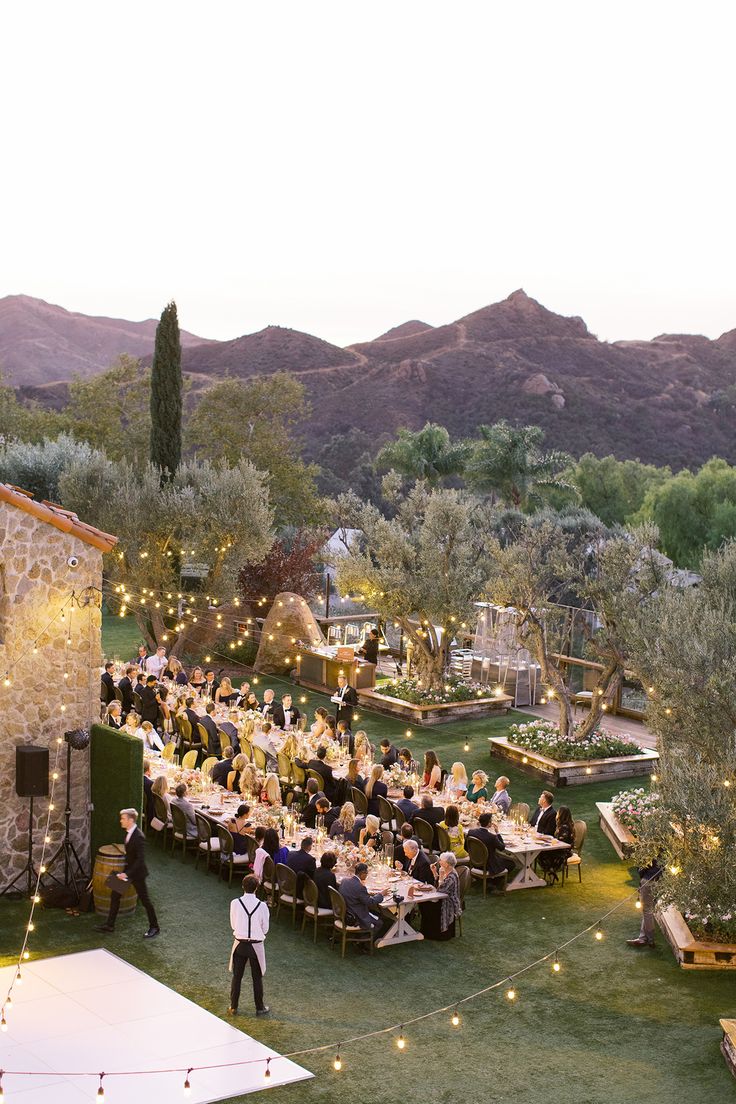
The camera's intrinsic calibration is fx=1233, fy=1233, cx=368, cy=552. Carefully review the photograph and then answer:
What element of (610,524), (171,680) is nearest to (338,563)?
(171,680)

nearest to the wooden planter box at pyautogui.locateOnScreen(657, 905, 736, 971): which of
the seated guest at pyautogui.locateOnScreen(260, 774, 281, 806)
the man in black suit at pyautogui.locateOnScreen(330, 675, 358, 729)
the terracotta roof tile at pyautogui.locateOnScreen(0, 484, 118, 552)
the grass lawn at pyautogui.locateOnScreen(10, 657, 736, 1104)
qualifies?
the grass lawn at pyautogui.locateOnScreen(10, 657, 736, 1104)

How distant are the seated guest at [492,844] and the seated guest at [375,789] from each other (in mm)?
2040

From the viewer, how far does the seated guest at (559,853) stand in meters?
17.6

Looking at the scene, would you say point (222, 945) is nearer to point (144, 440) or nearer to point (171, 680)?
point (171, 680)

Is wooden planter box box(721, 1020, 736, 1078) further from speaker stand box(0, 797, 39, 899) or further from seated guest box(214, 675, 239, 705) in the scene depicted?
seated guest box(214, 675, 239, 705)

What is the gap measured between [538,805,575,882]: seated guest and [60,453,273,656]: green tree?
1471 cm

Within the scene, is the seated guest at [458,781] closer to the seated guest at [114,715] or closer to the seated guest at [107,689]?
the seated guest at [114,715]

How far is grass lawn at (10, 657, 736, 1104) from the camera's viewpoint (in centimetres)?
1178

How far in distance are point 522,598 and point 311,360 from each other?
83.5 m

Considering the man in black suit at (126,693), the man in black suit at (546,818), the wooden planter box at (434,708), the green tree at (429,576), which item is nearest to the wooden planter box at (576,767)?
the wooden planter box at (434,708)

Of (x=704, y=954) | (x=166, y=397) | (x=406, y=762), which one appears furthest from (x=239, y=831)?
(x=166, y=397)

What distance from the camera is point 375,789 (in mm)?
19000

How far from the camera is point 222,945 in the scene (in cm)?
1508

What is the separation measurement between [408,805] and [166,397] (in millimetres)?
18990
